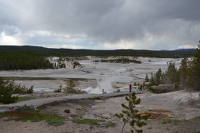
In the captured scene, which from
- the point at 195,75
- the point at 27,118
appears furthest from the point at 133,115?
the point at 195,75

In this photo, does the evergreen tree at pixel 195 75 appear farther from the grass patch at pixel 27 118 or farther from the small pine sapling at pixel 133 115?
the small pine sapling at pixel 133 115

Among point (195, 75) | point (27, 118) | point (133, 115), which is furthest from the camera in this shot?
point (195, 75)

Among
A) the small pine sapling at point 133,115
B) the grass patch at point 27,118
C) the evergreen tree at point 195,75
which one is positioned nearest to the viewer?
the small pine sapling at point 133,115

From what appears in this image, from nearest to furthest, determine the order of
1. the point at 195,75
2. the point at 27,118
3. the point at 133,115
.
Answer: the point at 133,115, the point at 27,118, the point at 195,75

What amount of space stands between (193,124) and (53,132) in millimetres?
6978

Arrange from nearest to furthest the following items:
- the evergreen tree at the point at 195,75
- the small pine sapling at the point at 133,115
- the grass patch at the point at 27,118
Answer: the small pine sapling at the point at 133,115
the grass patch at the point at 27,118
the evergreen tree at the point at 195,75

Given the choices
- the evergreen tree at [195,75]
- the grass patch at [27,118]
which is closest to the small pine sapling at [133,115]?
the grass patch at [27,118]

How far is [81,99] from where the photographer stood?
20.3 m

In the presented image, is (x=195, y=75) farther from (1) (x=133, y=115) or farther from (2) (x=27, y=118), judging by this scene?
(2) (x=27, y=118)

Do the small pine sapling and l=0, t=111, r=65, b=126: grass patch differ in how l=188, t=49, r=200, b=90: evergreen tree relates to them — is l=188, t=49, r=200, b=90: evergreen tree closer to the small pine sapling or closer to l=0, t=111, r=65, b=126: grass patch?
l=0, t=111, r=65, b=126: grass patch

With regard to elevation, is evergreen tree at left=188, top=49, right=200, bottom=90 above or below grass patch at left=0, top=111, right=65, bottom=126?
above

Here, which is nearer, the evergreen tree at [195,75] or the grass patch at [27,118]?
the grass patch at [27,118]

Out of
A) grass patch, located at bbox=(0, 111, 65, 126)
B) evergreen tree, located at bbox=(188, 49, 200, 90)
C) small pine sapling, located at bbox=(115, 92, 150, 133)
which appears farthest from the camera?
evergreen tree, located at bbox=(188, 49, 200, 90)

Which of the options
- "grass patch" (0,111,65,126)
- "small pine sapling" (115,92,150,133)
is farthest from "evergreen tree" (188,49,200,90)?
"small pine sapling" (115,92,150,133)
